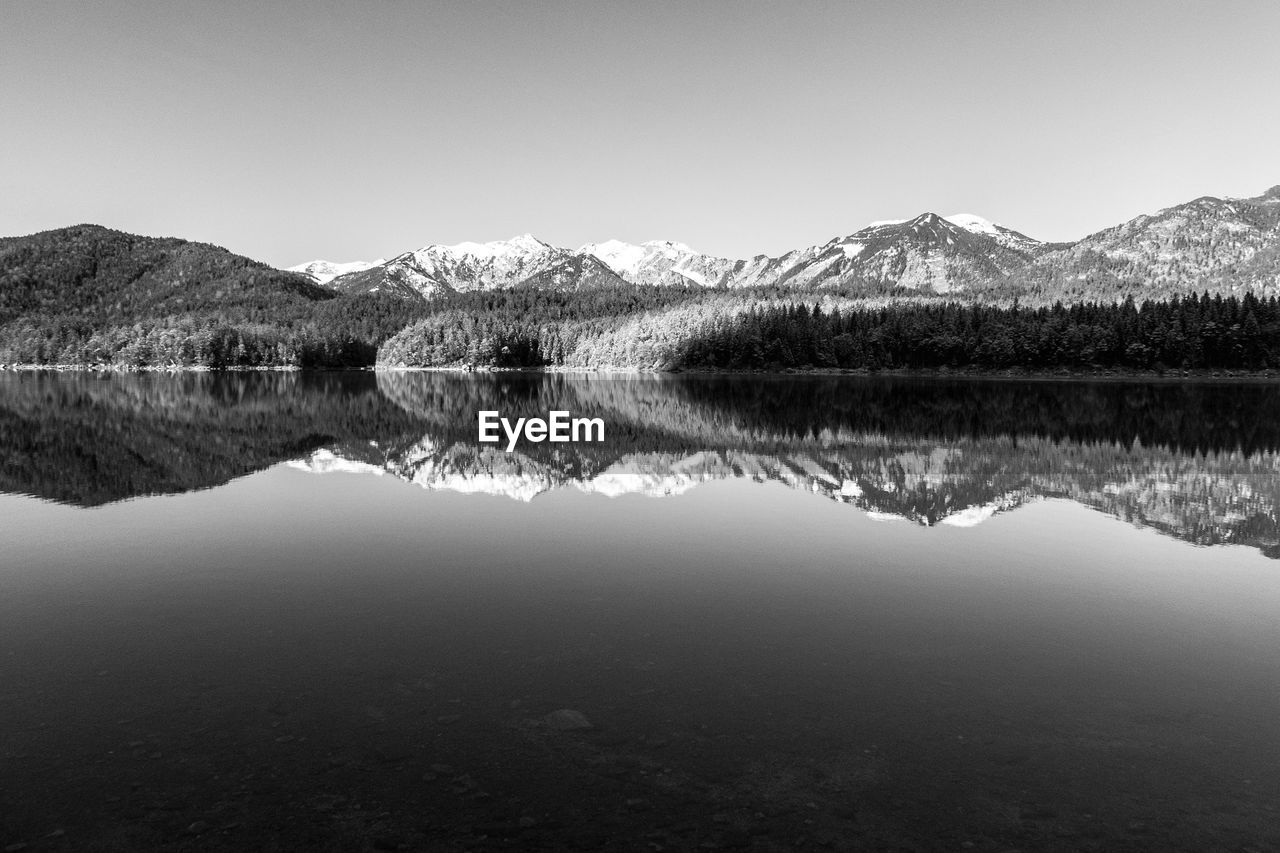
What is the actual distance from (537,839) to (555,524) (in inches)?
603

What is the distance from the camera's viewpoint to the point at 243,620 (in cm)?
1424

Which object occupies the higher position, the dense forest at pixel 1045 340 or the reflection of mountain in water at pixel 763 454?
the dense forest at pixel 1045 340

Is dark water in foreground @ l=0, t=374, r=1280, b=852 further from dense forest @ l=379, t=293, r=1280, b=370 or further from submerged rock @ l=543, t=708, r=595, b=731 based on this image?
dense forest @ l=379, t=293, r=1280, b=370

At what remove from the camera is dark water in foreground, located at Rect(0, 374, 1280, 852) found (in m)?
8.24

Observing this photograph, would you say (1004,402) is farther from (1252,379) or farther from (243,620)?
(1252,379)

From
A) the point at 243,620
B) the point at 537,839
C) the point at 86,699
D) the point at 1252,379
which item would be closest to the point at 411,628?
the point at 243,620

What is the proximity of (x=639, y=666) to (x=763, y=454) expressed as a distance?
2777cm

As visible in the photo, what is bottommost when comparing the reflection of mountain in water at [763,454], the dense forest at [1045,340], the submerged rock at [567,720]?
the submerged rock at [567,720]

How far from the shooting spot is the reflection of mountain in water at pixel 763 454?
27.4m

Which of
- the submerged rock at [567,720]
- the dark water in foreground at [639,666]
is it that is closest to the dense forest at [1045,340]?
the dark water in foreground at [639,666]

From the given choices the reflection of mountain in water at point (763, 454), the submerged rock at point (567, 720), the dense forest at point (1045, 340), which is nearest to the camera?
the submerged rock at point (567, 720)

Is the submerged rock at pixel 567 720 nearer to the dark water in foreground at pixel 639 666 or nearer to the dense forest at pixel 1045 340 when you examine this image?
the dark water in foreground at pixel 639 666

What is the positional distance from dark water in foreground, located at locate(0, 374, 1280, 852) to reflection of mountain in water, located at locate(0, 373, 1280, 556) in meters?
0.59

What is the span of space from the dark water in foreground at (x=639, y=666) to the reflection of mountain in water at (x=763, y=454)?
0.59m
